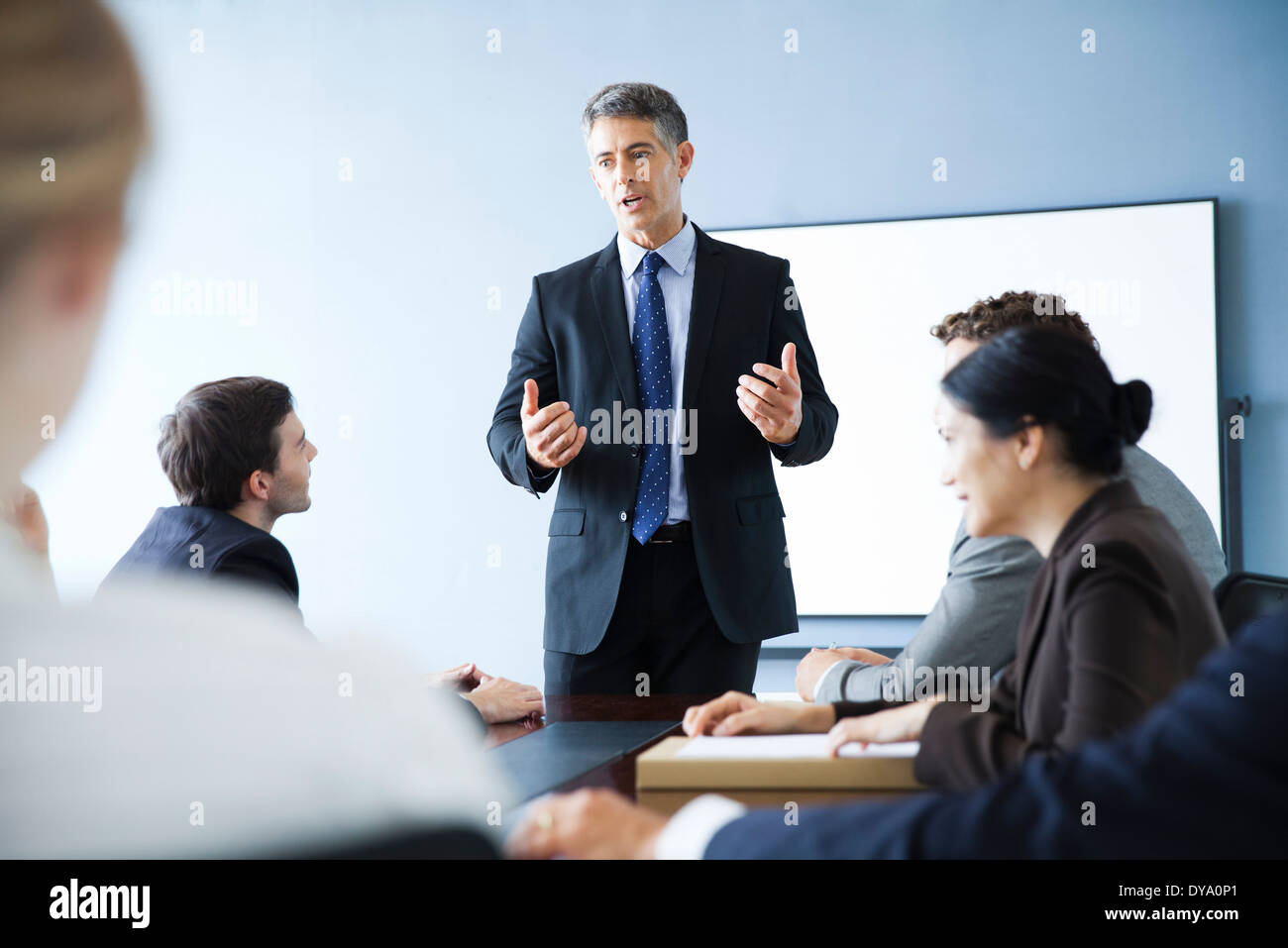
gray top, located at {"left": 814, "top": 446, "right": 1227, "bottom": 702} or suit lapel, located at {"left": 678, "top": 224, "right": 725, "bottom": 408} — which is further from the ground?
suit lapel, located at {"left": 678, "top": 224, "right": 725, "bottom": 408}

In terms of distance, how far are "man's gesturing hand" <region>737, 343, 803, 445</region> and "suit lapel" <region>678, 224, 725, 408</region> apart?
0.23 m

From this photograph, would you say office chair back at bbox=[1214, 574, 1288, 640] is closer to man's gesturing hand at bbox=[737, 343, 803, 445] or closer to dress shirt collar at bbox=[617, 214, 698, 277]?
man's gesturing hand at bbox=[737, 343, 803, 445]

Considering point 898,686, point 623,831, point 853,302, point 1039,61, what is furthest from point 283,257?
point 623,831

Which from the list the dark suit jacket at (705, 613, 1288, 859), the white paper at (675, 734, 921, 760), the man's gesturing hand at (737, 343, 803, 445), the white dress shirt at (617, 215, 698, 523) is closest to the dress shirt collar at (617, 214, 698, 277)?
the white dress shirt at (617, 215, 698, 523)

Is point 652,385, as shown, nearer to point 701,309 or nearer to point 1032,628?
point 701,309

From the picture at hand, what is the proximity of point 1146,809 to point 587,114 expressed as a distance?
194 centimetres

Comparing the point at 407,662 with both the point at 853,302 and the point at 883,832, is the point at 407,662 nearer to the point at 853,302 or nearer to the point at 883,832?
the point at 883,832

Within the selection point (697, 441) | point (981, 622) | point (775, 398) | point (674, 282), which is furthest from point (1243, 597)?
point (674, 282)

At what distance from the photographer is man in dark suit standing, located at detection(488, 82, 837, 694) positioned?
207 centimetres

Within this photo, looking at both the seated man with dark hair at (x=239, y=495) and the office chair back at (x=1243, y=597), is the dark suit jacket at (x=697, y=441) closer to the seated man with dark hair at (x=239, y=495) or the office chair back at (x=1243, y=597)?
the seated man with dark hair at (x=239, y=495)

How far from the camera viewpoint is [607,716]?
1586 mm

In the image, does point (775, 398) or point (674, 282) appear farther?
point (674, 282)

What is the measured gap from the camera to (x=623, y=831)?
2.41ft

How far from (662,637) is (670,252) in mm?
823
